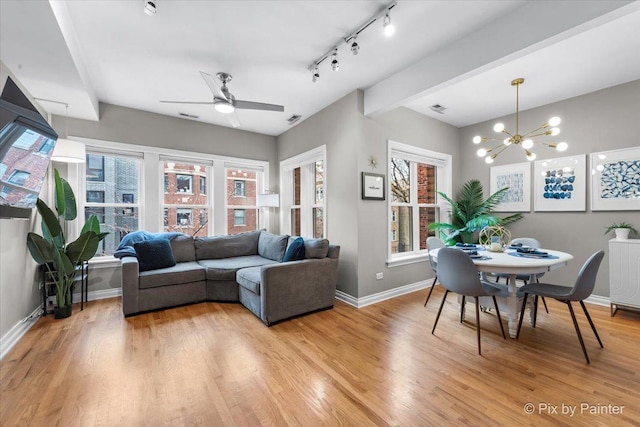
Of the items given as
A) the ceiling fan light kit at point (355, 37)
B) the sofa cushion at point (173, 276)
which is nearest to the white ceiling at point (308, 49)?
the ceiling fan light kit at point (355, 37)

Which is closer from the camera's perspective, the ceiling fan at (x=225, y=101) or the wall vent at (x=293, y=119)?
the ceiling fan at (x=225, y=101)

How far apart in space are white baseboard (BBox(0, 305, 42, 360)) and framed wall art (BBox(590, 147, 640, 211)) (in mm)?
6679

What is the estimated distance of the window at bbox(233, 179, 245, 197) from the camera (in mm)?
5067

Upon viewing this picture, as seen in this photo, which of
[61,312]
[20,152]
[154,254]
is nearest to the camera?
[20,152]

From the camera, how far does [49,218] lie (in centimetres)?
300

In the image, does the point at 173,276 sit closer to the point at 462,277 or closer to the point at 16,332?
the point at 16,332

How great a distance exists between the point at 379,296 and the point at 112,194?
4.26m

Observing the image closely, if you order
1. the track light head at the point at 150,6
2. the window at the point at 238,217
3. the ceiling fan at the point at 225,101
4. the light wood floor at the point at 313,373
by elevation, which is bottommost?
the light wood floor at the point at 313,373

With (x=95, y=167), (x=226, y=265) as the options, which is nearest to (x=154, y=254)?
(x=226, y=265)

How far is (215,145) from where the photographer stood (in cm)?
473

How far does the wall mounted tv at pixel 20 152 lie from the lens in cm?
168

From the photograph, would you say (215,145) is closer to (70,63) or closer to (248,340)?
(70,63)

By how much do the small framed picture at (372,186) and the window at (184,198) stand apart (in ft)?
9.43

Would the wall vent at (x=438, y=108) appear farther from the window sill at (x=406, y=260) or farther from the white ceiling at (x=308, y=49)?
the window sill at (x=406, y=260)
